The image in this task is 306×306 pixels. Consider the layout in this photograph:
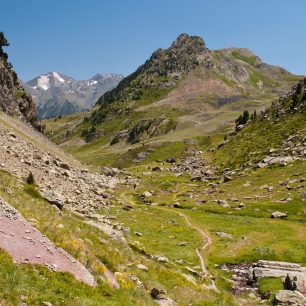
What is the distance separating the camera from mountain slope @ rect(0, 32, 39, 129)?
112 m

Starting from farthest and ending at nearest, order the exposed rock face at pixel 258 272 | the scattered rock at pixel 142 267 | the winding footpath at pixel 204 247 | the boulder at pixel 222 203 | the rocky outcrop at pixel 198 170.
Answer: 1. the rocky outcrop at pixel 198 170
2. the boulder at pixel 222 203
3. the exposed rock face at pixel 258 272
4. the winding footpath at pixel 204 247
5. the scattered rock at pixel 142 267

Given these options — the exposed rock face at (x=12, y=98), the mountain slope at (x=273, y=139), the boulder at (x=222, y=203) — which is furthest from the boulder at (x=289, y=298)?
the exposed rock face at (x=12, y=98)

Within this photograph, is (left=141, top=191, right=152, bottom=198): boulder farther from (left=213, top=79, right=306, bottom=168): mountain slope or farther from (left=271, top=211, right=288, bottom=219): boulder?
(left=271, top=211, right=288, bottom=219): boulder

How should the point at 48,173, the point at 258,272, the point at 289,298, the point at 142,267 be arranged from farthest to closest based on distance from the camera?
the point at 48,173, the point at 258,272, the point at 289,298, the point at 142,267

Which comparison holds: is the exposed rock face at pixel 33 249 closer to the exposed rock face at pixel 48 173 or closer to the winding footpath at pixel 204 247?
the winding footpath at pixel 204 247

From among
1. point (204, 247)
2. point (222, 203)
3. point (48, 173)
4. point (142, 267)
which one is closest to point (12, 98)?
point (48, 173)

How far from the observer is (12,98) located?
123 metres

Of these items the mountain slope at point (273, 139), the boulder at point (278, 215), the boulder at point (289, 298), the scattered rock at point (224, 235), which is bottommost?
the scattered rock at point (224, 235)

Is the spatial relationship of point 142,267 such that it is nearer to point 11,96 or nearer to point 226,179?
point 226,179

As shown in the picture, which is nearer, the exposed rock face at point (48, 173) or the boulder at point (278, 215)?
the exposed rock face at point (48, 173)

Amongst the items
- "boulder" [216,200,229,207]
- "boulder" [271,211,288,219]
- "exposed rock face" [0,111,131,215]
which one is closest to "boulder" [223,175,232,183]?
"boulder" [216,200,229,207]

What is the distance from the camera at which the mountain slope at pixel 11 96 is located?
112 meters

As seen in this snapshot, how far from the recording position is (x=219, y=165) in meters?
116

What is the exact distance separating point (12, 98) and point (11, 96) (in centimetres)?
75
